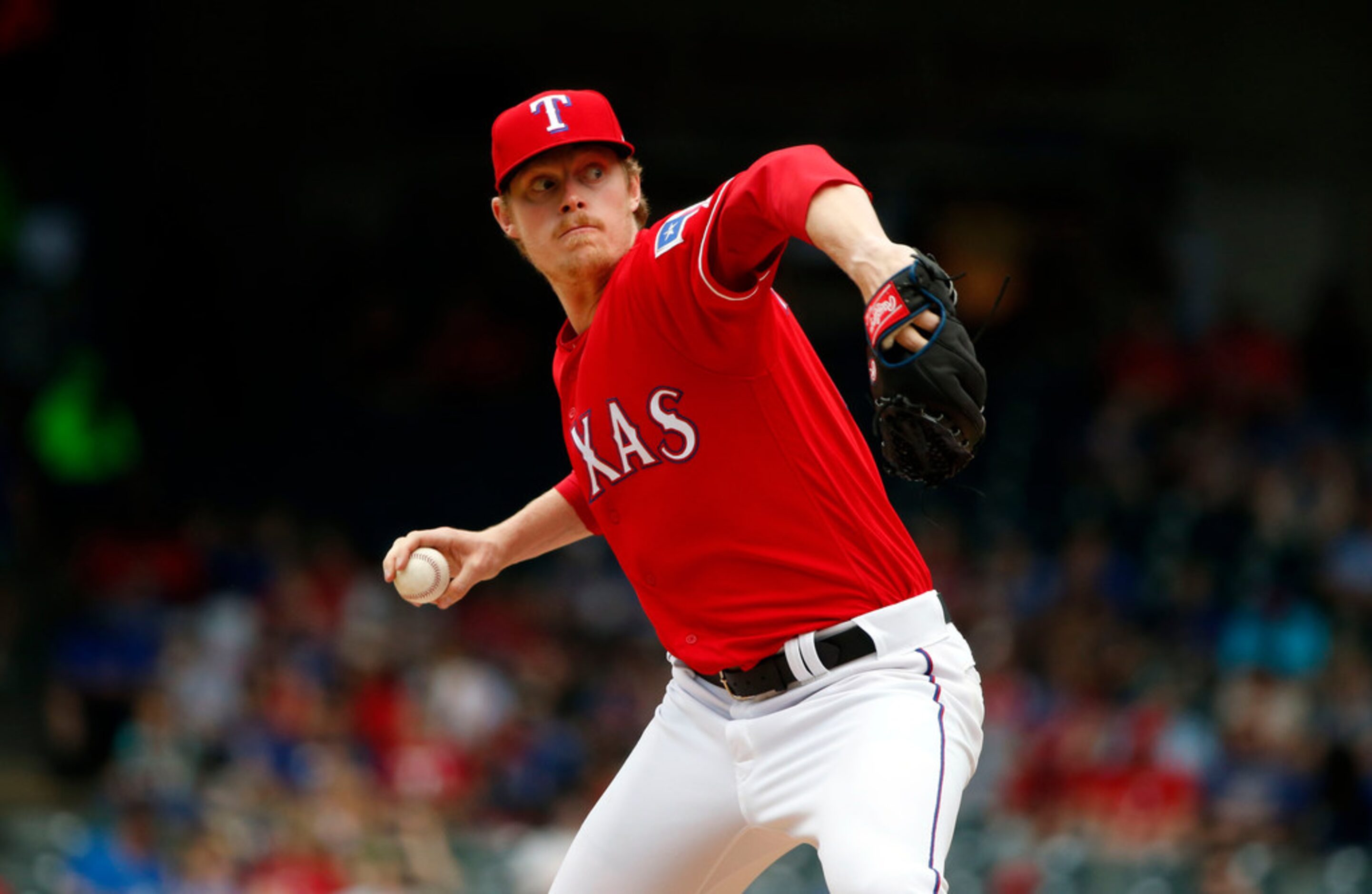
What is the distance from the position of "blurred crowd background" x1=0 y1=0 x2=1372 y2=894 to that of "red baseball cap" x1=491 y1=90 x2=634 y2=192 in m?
5.79

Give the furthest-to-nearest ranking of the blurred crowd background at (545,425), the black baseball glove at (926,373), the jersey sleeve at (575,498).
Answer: the blurred crowd background at (545,425), the jersey sleeve at (575,498), the black baseball glove at (926,373)

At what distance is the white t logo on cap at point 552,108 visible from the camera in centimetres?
387

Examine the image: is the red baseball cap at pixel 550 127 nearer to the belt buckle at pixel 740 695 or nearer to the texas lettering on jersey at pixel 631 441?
the texas lettering on jersey at pixel 631 441

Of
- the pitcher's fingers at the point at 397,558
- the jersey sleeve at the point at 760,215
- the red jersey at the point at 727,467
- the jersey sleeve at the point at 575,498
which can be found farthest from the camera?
the jersey sleeve at the point at 575,498

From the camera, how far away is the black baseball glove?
2.88 m

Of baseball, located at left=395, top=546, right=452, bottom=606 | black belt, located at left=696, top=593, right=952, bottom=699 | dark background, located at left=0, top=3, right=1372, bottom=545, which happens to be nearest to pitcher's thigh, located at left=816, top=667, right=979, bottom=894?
black belt, located at left=696, top=593, right=952, bottom=699

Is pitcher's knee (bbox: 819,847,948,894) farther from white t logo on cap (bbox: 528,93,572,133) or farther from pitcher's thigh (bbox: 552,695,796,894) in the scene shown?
white t logo on cap (bbox: 528,93,572,133)

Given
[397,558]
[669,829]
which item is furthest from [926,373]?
[397,558]

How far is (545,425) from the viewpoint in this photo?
45.3 ft

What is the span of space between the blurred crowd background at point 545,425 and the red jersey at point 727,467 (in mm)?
5403

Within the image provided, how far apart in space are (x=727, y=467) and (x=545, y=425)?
10.2 metres

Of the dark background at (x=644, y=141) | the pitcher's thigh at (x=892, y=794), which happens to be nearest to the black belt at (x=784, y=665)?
the pitcher's thigh at (x=892, y=794)

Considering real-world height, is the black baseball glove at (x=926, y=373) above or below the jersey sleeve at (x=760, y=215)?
below

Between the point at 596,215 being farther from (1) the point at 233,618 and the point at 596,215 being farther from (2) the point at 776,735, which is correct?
(1) the point at 233,618
